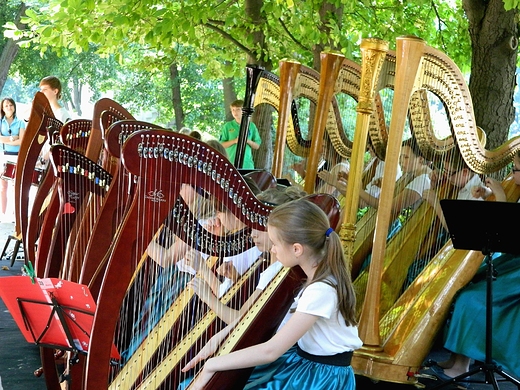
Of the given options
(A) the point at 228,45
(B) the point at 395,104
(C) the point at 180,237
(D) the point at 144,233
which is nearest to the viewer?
(D) the point at 144,233

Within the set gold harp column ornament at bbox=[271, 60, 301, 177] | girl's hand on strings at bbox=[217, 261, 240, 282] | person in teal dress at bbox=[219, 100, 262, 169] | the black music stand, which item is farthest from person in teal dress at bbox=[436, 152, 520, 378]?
person in teal dress at bbox=[219, 100, 262, 169]

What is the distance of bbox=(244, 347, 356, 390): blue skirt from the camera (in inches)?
120

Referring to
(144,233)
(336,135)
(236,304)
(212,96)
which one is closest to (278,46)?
(336,135)

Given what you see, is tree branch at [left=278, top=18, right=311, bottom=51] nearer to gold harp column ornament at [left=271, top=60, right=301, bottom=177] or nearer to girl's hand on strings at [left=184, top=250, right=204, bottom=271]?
gold harp column ornament at [left=271, top=60, right=301, bottom=177]

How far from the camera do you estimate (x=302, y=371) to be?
3.08m

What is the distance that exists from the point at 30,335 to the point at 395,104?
206cm

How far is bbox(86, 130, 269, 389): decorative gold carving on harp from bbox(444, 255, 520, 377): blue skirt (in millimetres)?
2138

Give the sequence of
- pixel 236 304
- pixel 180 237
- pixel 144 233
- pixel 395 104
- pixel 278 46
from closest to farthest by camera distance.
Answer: pixel 144 233 < pixel 180 237 < pixel 236 304 < pixel 395 104 < pixel 278 46

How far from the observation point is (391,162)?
13.5 ft

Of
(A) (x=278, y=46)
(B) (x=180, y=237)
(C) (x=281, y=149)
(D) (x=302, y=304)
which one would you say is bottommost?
(D) (x=302, y=304)

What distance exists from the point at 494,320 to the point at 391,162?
1.24 m

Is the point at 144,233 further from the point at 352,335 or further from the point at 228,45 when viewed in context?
the point at 228,45

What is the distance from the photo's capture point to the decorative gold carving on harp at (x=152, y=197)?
2627mm

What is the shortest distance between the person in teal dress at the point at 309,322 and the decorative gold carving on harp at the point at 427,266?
1201mm
